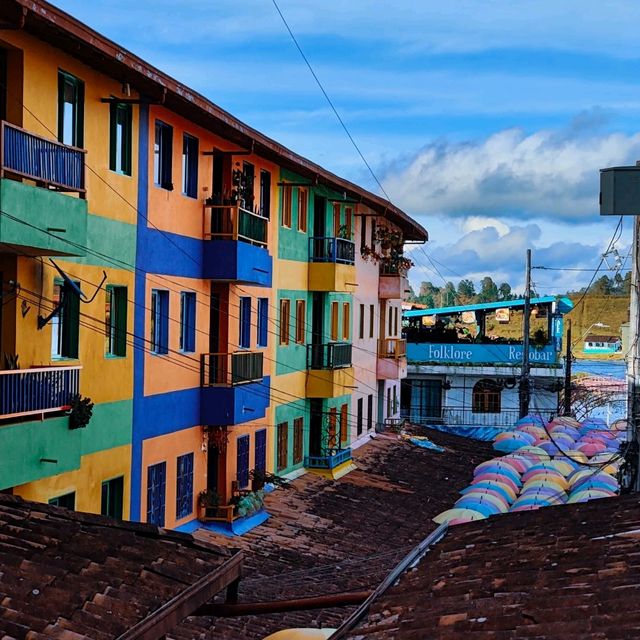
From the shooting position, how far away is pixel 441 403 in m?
57.1

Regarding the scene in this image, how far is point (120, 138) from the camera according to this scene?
18.4 meters

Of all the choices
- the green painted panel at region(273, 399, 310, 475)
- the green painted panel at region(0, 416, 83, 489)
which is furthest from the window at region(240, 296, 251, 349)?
the green painted panel at region(0, 416, 83, 489)

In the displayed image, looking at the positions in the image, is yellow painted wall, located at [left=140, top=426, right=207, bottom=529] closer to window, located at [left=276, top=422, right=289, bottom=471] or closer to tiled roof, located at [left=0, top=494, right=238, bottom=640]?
window, located at [left=276, top=422, right=289, bottom=471]

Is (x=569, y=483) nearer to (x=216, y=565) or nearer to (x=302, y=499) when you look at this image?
(x=302, y=499)

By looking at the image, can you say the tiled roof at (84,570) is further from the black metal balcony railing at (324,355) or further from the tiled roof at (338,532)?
the black metal balcony railing at (324,355)

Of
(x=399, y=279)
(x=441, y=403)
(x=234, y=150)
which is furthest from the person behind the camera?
(x=441, y=403)

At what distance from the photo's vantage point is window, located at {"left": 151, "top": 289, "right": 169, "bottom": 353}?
2008cm

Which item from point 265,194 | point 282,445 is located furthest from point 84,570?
point 282,445

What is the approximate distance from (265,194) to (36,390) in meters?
12.7

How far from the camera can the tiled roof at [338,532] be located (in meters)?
17.8

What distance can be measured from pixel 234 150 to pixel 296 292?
6.58 m

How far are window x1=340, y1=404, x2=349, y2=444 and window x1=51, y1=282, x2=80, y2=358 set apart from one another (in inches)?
653

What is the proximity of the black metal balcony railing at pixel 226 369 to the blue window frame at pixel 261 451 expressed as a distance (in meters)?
3.06

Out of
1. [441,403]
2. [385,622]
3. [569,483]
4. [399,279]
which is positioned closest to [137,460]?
[385,622]
